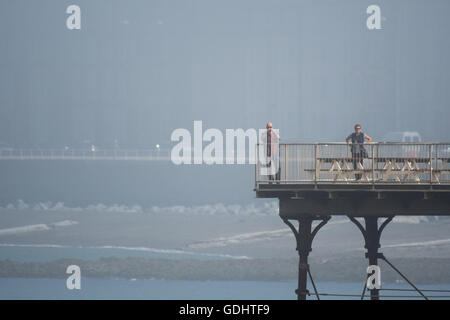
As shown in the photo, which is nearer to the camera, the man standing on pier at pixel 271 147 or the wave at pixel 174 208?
the man standing on pier at pixel 271 147

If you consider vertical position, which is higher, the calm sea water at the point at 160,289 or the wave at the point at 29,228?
the wave at the point at 29,228

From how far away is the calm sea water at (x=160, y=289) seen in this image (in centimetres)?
11712

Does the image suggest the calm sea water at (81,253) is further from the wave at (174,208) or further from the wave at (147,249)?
the wave at (174,208)

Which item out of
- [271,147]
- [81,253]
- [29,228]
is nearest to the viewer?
[271,147]

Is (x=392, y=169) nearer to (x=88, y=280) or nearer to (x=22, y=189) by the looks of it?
(x=88, y=280)

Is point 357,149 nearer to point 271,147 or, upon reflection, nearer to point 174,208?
point 271,147

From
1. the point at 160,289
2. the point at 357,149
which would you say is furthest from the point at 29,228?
the point at 357,149

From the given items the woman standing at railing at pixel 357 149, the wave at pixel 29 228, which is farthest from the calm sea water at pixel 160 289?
the woman standing at railing at pixel 357 149

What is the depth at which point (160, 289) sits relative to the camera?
12888cm

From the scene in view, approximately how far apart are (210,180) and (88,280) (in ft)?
95.9

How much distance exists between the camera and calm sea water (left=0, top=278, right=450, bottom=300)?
117m

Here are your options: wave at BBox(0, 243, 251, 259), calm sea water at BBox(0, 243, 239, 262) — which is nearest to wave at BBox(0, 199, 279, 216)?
wave at BBox(0, 243, 251, 259)

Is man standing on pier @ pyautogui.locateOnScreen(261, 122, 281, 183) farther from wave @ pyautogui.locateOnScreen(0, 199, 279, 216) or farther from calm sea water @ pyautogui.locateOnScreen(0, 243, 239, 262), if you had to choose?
wave @ pyautogui.locateOnScreen(0, 199, 279, 216)
